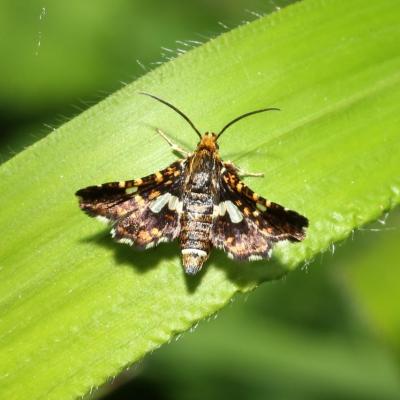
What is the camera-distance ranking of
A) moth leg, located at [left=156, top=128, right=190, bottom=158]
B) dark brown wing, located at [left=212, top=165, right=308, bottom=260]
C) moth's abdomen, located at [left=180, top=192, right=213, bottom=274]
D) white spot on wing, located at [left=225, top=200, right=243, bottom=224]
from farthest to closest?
Answer: white spot on wing, located at [left=225, top=200, right=243, bottom=224] → moth leg, located at [left=156, top=128, right=190, bottom=158] → moth's abdomen, located at [left=180, top=192, right=213, bottom=274] → dark brown wing, located at [left=212, top=165, right=308, bottom=260]

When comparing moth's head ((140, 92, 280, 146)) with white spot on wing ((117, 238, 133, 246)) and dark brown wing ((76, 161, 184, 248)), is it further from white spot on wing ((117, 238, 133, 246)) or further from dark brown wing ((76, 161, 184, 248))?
white spot on wing ((117, 238, 133, 246))

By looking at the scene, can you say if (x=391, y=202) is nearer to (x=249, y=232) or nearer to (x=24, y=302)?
(x=249, y=232)

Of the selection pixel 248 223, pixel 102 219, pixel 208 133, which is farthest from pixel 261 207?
pixel 102 219

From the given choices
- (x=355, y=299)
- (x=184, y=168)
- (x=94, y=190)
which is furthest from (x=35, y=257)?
(x=355, y=299)

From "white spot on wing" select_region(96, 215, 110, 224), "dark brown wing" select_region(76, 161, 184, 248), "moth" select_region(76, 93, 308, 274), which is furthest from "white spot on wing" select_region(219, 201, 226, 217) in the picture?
"white spot on wing" select_region(96, 215, 110, 224)

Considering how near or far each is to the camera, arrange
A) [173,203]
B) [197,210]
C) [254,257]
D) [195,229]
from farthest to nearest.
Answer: [173,203], [197,210], [195,229], [254,257]

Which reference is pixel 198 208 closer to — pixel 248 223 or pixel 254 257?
pixel 248 223

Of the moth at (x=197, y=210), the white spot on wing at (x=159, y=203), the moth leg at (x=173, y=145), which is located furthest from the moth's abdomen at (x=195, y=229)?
the moth leg at (x=173, y=145)
